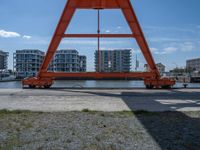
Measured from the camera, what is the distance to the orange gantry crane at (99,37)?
23.8 m

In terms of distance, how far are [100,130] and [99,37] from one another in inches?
610

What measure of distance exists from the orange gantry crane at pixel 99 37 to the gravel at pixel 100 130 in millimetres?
12475

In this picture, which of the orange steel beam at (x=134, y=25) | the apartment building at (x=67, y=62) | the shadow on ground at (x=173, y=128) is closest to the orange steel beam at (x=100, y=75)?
the orange steel beam at (x=134, y=25)

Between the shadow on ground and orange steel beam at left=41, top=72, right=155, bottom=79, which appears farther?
orange steel beam at left=41, top=72, right=155, bottom=79

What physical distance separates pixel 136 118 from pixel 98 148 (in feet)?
13.2

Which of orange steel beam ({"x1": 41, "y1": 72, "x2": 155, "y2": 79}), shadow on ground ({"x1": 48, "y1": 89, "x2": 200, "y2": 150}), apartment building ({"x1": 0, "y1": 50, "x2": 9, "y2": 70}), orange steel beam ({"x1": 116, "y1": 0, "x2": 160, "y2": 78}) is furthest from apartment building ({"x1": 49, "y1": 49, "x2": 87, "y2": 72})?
shadow on ground ({"x1": 48, "y1": 89, "x2": 200, "y2": 150})

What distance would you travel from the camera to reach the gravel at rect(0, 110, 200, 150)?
7027 millimetres

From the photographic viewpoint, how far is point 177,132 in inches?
329

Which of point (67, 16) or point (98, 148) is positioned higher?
point (67, 16)

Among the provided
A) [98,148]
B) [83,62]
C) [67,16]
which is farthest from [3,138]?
[83,62]

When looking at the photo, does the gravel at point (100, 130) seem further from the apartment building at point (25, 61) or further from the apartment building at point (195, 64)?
the apartment building at point (195, 64)

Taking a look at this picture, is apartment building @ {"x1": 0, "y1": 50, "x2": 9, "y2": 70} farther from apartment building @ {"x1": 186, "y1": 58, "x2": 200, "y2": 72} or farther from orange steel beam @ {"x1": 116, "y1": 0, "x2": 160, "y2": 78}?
orange steel beam @ {"x1": 116, "y1": 0, "x2": 160, "y2": 78}

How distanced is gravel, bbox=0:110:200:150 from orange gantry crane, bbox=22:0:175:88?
12.5 m

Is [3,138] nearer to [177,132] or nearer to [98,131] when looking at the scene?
[98,131]
